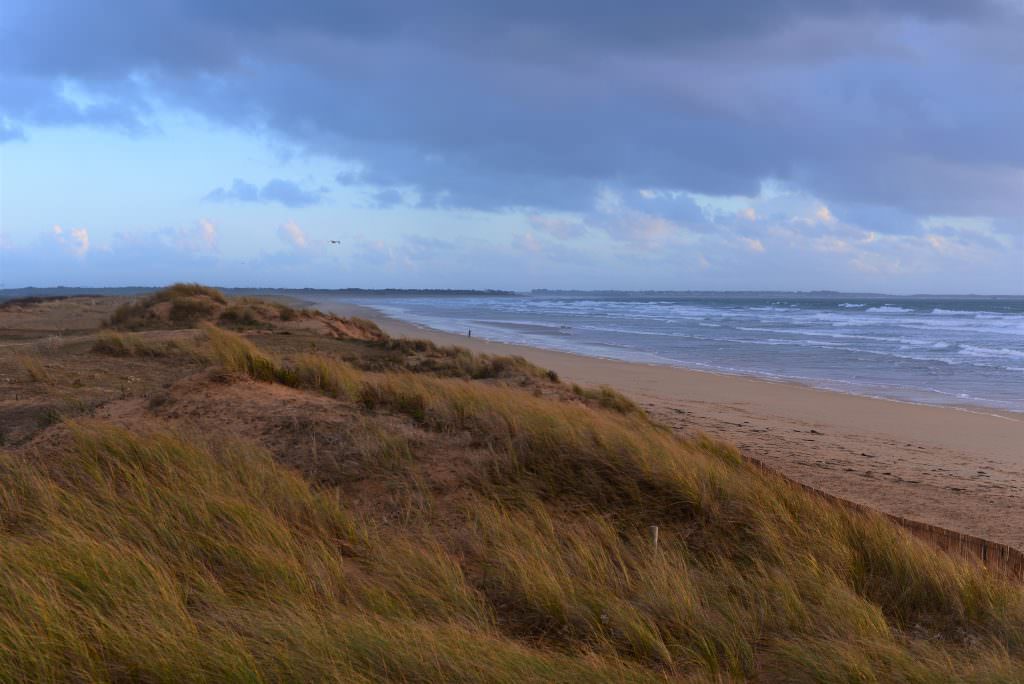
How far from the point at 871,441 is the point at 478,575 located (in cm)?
944

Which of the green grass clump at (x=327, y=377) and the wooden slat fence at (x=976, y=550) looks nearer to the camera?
the wooden slat fence at (x=976, y=550)

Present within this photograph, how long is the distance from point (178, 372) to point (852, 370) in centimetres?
1839

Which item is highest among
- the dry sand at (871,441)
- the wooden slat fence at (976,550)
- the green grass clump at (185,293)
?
the green grass clump at (185,293)

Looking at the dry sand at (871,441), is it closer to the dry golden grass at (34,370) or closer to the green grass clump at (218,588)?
the green grass clump at (218,588)

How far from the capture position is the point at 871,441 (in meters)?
12.1

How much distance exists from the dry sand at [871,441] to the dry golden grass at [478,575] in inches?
93.8

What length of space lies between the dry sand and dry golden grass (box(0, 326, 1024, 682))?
7.82 feet

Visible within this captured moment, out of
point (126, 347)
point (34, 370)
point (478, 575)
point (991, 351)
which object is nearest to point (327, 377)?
point (34, 370)

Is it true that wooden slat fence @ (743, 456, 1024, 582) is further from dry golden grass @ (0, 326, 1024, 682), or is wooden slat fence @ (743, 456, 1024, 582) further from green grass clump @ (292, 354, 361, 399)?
green grass clump @ (292, 354, 361, 399)

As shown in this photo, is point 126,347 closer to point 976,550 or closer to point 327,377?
point 327,377

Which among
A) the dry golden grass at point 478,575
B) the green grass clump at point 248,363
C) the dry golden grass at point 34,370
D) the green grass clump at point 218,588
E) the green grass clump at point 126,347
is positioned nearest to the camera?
the green grass clump at point 218,588

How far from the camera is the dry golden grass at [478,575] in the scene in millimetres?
3418

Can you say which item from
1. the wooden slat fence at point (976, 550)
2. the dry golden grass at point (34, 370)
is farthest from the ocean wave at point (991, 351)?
the dry golden grass at point (34, 370)

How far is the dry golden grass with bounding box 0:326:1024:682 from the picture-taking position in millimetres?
3418
